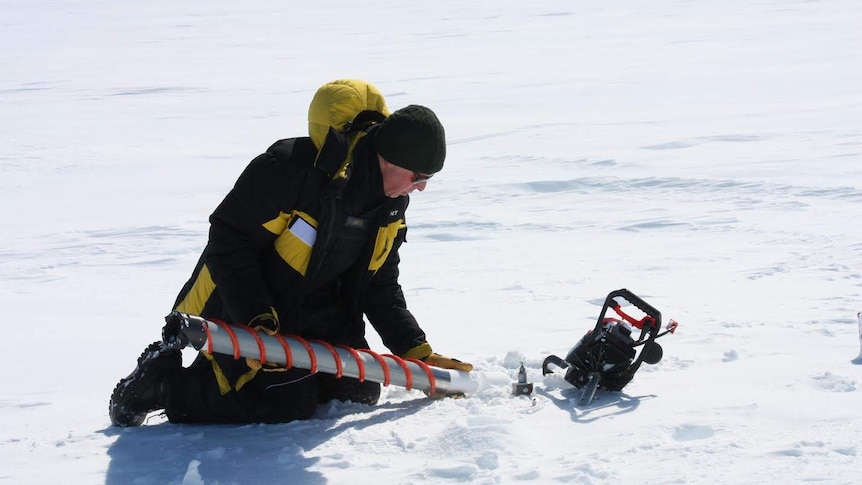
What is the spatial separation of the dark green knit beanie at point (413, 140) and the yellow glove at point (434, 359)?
0.75m

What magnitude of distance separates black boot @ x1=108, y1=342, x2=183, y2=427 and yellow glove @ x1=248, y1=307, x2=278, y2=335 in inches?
16.5

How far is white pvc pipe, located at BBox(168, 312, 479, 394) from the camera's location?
8.98 feet

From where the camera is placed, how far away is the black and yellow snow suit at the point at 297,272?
2943 mm

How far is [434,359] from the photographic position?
342 cm

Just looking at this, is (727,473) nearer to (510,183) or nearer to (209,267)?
(209,267)

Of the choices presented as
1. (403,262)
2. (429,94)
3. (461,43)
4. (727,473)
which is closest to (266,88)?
(429,94)

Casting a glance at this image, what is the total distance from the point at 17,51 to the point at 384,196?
682 inches

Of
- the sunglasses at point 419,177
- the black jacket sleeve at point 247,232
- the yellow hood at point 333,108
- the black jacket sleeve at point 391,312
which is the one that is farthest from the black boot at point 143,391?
the sunglasses at point 419,177

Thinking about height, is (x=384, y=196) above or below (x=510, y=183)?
above

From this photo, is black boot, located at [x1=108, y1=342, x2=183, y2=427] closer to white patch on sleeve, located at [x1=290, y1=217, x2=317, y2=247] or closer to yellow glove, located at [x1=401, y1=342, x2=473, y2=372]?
white patch on sleeve, located at [x1=290, y1=217, x2=317, y2=247]

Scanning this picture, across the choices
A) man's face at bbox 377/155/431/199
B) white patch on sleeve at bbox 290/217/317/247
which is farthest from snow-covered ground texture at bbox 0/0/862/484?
man's face at bbox 377/155/431/199

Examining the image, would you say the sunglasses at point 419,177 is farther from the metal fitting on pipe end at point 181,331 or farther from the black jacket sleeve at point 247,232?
the metal fitting on pipe end at point 181,331

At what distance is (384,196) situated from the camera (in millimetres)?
3094

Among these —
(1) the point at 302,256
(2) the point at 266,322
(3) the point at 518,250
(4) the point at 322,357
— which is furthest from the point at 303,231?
(3) the point at 518,250
